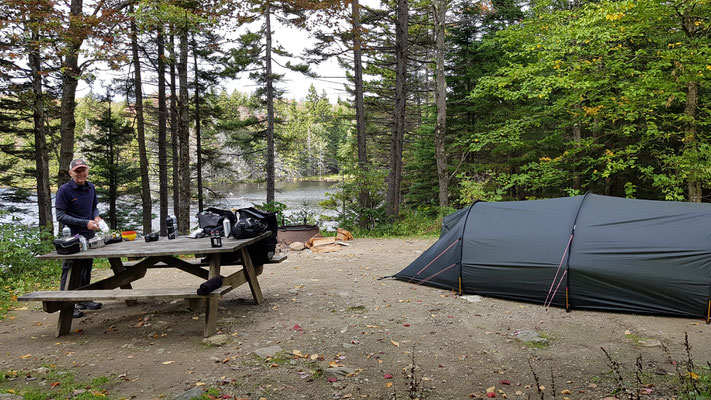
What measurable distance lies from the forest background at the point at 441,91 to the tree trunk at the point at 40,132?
8 centimetres

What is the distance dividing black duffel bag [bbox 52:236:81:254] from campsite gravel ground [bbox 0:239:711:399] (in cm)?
97

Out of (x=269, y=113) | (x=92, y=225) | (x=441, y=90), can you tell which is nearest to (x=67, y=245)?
(x=92, y=225)

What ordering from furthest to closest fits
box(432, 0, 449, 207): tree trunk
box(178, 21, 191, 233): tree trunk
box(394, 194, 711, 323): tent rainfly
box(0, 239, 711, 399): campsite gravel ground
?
box(432, 0, 449, 207): tree trunk < box(178, 21, 191, 233): tree trunk < box(394, 194, 711, 323): tent rainfly < box(0, 239, 711, 399): campsite gravel ground

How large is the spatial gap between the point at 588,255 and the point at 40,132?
14357mm

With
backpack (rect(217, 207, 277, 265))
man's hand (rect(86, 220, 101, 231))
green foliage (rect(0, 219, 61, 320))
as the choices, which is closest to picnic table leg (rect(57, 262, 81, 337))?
man's hand (rect(86, 220, 101, 231))

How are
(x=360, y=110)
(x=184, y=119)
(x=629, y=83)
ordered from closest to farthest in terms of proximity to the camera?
(x=629, y=83) → (x=184, y=119) → (x=360, y=110)

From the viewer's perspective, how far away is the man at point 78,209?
505cm

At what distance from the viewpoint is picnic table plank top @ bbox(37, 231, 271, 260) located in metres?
4.41

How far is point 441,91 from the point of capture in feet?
42.1

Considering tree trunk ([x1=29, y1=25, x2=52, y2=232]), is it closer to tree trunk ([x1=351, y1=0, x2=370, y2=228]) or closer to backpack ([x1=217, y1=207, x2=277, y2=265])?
backpack ([x1=217, y1=207, x2=277, y2=265])

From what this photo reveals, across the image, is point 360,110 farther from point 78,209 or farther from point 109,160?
point 109,160

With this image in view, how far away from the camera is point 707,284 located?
4.74 m

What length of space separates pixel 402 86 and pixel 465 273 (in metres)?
9.06

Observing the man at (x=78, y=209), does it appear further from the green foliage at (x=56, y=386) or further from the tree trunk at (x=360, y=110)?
the tree trunk at (x=360, y=110)
